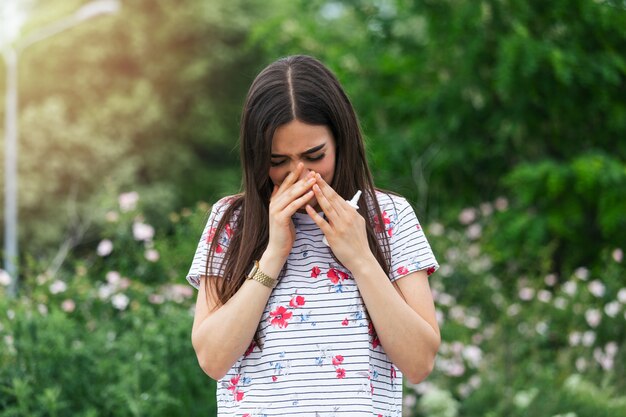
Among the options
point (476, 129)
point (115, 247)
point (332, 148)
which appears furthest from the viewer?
point (476, 129)

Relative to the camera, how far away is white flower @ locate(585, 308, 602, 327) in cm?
678

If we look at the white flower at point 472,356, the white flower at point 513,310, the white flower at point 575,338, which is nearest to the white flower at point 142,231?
Result: the white flower at point 472,356

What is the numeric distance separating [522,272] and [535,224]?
0.73 metres

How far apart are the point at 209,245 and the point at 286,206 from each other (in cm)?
24

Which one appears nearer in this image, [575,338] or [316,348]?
[316,348]

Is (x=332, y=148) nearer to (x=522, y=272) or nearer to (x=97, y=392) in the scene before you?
(x=97, y=392)

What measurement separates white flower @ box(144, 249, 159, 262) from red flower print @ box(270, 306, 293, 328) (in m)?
3.84

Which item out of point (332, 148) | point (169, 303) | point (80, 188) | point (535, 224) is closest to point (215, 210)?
point (332, 148)

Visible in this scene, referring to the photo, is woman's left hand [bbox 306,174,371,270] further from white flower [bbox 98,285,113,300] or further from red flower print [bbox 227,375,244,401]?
white flower [bbox 98,285,113,300]

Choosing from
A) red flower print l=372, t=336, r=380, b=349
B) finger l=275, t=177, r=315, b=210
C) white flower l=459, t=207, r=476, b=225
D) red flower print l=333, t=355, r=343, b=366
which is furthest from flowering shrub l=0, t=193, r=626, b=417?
white flower l=459, t=207, r=476, b=225

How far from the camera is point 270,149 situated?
2.24 m

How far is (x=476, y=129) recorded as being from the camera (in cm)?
955

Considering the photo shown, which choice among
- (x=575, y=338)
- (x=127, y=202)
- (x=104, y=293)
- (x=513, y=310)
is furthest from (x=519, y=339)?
(x=104, y=293)

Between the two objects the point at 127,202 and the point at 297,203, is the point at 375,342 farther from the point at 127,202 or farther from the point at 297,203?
the point at 127,202
